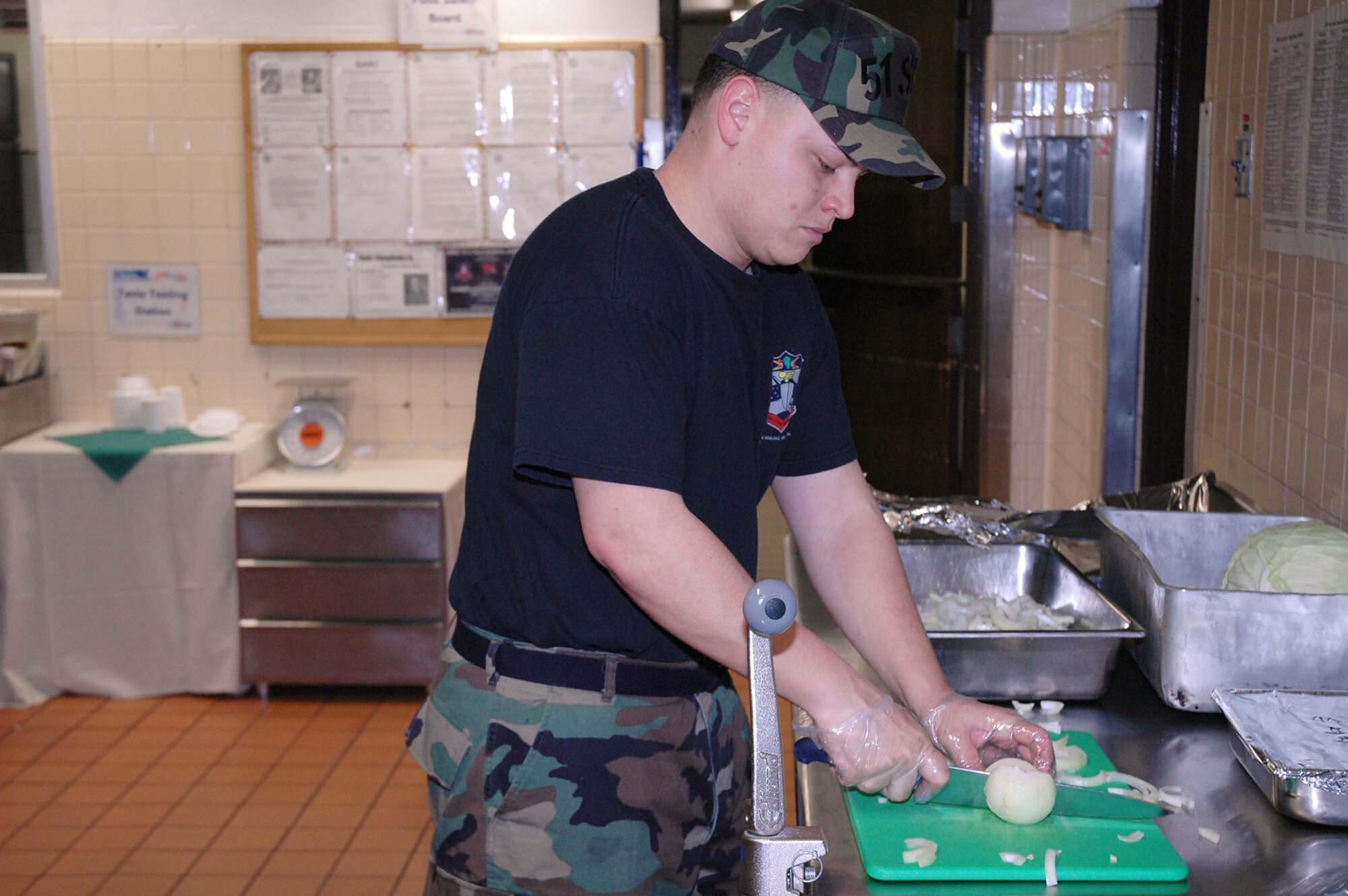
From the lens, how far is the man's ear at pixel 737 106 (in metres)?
1.50

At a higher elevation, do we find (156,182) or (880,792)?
(156,182)

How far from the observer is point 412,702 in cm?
439

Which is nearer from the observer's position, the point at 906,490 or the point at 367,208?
the point at 367,208

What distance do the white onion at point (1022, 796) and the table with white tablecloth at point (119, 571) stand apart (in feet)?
10.7

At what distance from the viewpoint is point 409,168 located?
440cm

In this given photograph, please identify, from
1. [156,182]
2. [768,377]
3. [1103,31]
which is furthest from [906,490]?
[768,377]

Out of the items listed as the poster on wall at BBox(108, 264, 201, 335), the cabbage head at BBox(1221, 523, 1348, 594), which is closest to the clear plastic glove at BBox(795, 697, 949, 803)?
the cabbage head at BBox(1221, 523, 1348, 594)

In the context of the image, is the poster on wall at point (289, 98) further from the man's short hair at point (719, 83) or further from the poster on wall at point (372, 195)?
the man's short hair at point (719, 83)

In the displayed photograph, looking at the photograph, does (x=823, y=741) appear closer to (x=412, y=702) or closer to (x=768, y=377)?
(x=768, y=377)

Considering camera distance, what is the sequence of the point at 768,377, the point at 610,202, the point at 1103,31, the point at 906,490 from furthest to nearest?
the point at 906,490 → the point at 1103,31 → the point at 768,377 → the point at 610,202

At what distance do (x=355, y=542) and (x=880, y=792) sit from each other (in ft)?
9.79

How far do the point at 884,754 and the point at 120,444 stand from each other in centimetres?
347

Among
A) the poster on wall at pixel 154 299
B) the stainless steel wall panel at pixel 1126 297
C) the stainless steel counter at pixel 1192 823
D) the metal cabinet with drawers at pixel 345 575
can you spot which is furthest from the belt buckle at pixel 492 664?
the poster on wall at pixel 154 299

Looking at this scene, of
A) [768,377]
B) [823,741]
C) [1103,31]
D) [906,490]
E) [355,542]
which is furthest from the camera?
[906,490]
